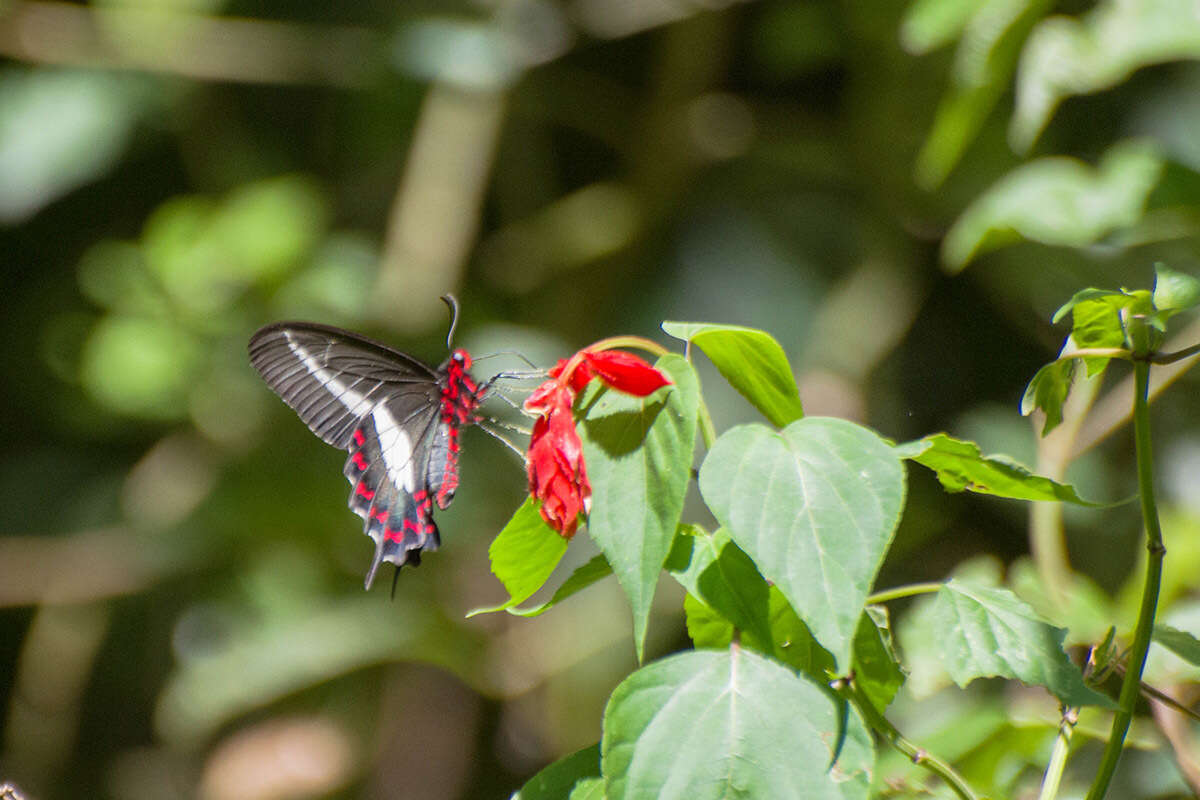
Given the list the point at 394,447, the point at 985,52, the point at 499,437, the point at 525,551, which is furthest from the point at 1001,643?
the point at 985,52

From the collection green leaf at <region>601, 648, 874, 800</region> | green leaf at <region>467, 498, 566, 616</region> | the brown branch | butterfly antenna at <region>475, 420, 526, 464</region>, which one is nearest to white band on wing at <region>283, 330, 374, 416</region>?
butterfly antenna at <region>475, 420, 526, 464</region>

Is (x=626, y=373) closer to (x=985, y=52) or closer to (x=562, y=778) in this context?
(x=562, y=778)

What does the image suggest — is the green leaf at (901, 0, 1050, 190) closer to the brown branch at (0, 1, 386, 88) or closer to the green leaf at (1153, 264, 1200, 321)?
the green leaf at (1153, 264, 1200, 321)

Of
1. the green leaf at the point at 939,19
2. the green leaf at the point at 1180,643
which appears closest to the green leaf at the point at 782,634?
the green leaf at the point at 1180,643

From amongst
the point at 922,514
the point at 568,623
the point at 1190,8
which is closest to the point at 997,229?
the point at 1190,8

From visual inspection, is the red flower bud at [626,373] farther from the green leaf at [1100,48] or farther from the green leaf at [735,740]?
the green leaf at [1100,48]
